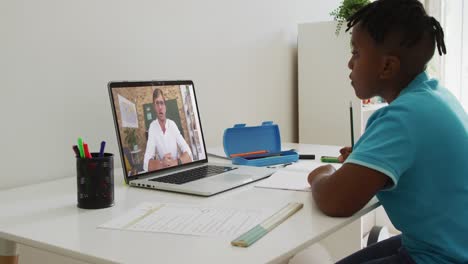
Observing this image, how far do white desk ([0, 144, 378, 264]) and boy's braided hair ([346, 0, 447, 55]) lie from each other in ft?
1.17

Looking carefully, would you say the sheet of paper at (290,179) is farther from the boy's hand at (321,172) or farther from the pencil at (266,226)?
the pencil at (266,226)

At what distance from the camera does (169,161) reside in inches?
56.0

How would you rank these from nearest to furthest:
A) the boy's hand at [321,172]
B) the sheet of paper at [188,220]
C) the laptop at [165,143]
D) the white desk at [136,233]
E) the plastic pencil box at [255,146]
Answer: the white desk at [136,233]
the sheet of paper at [188,220]
the boy's hand at [321,172]
the laptop at [165,143]
the plastic pencil box at [255,146]

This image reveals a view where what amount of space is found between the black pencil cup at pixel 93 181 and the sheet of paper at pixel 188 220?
0.27 feet

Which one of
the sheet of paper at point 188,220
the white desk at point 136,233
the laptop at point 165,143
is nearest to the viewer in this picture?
the white desk at point 136,233

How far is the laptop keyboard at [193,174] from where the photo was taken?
4.17 feet

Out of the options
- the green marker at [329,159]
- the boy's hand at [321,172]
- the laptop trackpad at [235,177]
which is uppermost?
the boy's hand at [321,172]

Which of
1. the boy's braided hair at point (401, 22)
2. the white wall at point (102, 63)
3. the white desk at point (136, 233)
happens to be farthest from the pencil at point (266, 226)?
the white wall at point (102, 63)

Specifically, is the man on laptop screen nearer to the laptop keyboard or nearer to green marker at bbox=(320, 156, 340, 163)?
the laptop keyboard

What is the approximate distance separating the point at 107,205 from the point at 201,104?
0.92 m

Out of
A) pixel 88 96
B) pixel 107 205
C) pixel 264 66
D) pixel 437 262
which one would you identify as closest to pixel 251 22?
pixel 264 66

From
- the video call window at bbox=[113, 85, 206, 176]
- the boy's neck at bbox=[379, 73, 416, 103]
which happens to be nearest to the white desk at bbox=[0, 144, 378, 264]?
the video call window at bbox=[113, 85, 206, 176]

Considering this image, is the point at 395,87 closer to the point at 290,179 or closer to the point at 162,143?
the point at 290,179

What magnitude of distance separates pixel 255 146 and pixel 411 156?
830 millimetres
